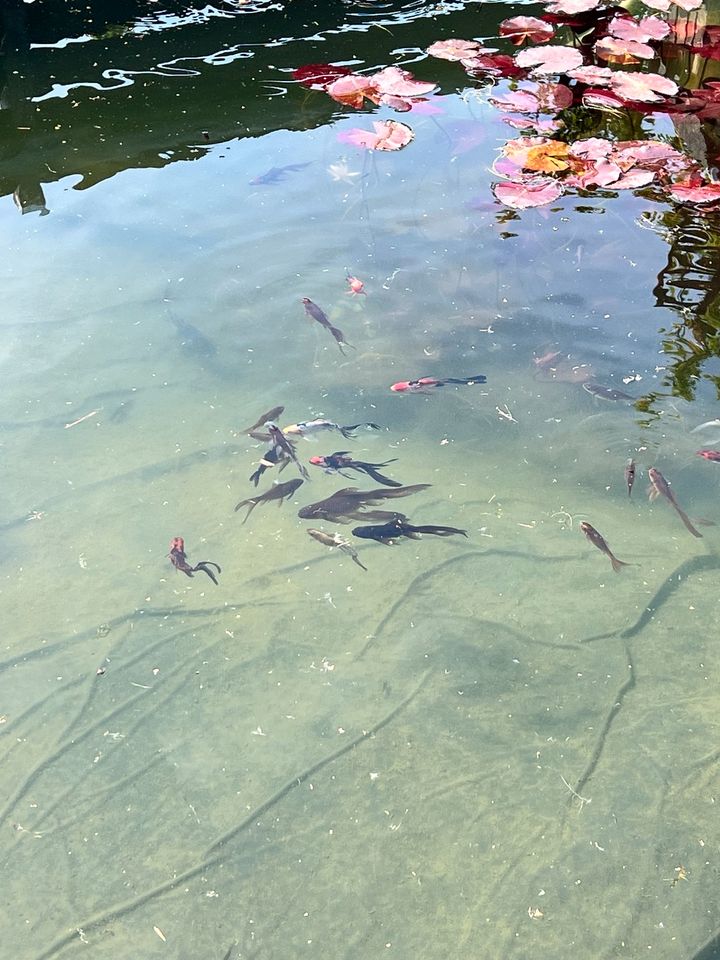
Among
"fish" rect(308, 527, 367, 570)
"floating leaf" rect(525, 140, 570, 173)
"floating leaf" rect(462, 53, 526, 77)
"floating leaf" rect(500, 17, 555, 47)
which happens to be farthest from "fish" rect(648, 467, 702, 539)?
"floating leaf" rect(500, 17, 555, 47)

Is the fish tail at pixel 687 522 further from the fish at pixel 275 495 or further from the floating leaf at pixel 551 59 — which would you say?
the floating leaf at pixel 551 59

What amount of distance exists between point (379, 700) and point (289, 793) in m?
0.27

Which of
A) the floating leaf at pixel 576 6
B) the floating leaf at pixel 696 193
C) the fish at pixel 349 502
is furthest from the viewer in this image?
the floating leaf at pixel 576 6

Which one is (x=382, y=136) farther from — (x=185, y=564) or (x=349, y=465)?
(x=185, y=564)

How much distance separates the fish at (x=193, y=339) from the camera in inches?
102

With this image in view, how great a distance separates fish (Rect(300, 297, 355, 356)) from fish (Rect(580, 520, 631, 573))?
0.92 metres

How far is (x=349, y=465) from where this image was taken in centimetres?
221

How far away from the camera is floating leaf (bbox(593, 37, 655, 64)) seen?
3.87 m

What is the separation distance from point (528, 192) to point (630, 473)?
1437 millimetres

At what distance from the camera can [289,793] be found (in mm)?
1632

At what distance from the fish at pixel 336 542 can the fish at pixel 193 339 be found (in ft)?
2.60

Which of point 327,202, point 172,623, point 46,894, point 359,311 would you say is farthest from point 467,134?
point 46,894

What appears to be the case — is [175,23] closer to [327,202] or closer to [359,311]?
[327,202]

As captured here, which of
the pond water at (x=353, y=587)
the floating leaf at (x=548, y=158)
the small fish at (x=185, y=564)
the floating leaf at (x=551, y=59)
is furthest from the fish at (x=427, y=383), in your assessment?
the floating leaf at (x=551, y=59)
